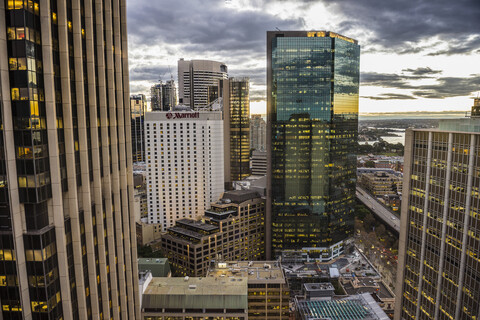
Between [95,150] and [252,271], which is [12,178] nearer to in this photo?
[95,150]

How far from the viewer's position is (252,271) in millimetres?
130750

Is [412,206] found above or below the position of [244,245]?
above

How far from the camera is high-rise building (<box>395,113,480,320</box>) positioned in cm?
7619

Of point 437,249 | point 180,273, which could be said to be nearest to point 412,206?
point 437,249

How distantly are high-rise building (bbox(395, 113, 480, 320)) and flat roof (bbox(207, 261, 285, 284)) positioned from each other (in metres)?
44.0

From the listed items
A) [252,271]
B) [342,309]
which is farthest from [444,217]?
[252,271]

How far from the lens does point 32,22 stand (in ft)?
153

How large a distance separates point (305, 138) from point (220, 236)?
7250cm

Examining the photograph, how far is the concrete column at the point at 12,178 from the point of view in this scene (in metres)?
44.1

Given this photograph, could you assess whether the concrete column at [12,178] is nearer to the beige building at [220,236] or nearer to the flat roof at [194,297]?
the flat roof at [194,297]

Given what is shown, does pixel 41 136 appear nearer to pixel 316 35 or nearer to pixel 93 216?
pixel 93 216

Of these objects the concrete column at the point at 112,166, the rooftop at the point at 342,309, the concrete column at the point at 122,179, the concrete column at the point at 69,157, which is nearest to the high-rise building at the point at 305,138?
the rooftop at the point at 342,309

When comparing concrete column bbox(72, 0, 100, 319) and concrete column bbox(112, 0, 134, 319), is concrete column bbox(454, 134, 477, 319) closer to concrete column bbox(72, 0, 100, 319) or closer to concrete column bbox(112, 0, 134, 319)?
concrete column bbox(112, 0, 134, 319)

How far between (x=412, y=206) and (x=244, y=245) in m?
109
